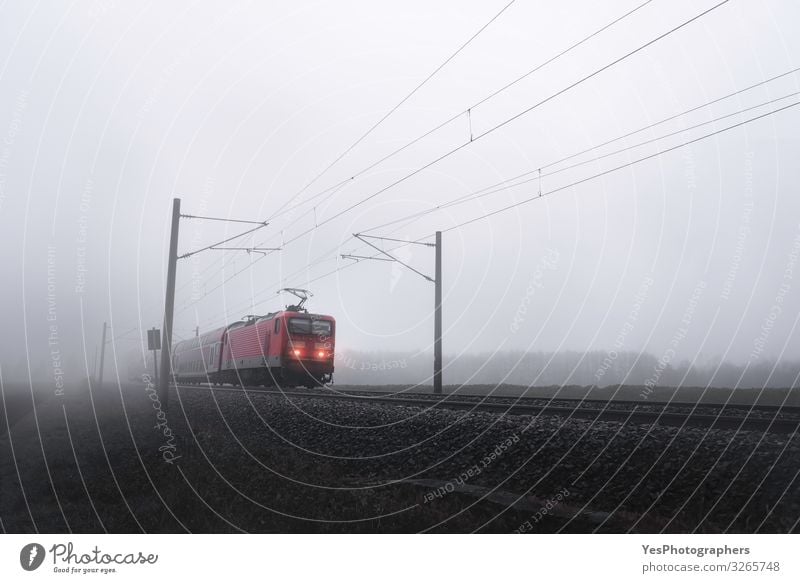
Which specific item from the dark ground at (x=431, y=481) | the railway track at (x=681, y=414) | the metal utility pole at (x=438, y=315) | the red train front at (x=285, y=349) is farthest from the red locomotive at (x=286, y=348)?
the dark ground at (x=431, y=481)

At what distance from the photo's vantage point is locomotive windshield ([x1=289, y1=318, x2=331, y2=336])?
25.7 m

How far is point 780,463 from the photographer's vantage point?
6488 millimetres

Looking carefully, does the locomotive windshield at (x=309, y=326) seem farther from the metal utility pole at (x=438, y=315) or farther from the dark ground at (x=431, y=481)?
the dark ground at (x=431, y=481)

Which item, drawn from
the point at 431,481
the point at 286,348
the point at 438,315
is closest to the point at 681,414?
the point at 431,481

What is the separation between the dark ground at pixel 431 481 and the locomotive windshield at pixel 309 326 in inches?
563

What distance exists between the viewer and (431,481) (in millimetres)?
7359

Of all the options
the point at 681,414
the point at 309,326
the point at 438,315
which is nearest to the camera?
the point at 681,414

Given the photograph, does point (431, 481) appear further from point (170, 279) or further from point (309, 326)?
point (309, 326)

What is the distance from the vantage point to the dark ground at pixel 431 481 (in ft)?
Result: 19.5

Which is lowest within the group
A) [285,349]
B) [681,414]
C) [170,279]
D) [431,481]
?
[431,481]

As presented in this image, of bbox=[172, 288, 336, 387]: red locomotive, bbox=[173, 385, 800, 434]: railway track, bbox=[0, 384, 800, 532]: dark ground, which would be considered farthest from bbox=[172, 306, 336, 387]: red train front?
bbox=[0, 384, 800, 532]: dark ground

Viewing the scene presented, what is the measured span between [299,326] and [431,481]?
19.2m

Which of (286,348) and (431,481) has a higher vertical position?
(286,348)

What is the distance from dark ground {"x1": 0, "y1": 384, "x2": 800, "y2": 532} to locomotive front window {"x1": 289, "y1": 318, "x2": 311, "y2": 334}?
14214 mm
